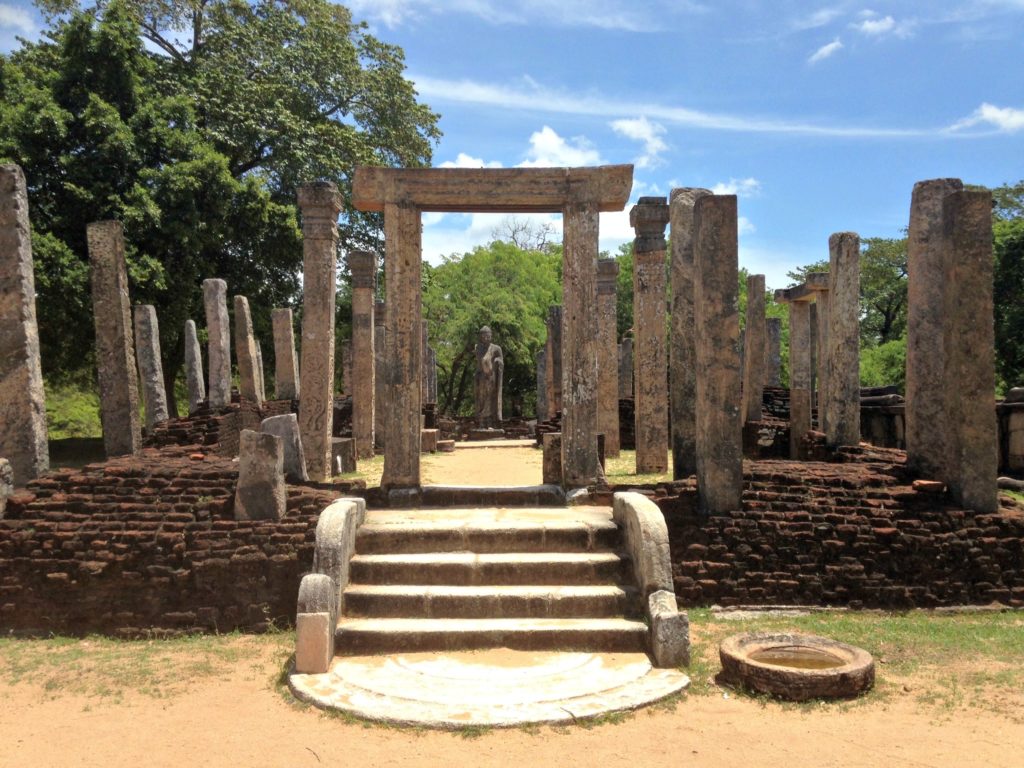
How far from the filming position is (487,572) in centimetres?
708

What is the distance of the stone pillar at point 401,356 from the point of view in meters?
9.18

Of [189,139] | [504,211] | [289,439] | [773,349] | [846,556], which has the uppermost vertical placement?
[189,139]

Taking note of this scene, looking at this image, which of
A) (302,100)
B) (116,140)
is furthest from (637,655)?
(302,100)

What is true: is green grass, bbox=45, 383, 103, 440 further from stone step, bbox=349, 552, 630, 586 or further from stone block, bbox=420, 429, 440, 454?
stone step, bbox=349, 552, 630, 586

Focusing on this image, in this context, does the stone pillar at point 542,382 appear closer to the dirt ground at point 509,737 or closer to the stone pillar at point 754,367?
the stone pillar at point 754,367

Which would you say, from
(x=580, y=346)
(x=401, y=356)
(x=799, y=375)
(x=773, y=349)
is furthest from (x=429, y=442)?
(x=773, y=349)

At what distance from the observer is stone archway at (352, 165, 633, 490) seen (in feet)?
30.2

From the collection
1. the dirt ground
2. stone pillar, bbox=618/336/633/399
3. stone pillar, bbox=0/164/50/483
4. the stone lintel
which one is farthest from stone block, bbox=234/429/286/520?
stone pillar, bbox=618/336/633/399

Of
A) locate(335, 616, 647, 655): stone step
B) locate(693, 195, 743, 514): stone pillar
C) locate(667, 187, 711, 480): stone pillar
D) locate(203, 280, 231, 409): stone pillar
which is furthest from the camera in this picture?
locate(203, 280, 231, 409): stone pillar

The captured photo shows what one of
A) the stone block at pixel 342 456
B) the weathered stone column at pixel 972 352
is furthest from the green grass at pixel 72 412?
the weathered stone column at pixel 972 352

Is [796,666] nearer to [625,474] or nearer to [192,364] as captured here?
[625,474]

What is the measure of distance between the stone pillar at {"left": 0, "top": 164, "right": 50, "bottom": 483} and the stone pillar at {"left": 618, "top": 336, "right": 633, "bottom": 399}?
15774mm

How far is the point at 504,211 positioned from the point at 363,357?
20.7 feet

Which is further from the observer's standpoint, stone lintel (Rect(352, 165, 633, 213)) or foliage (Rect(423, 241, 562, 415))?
foliage (Rect(423, 241, 562, 415))
